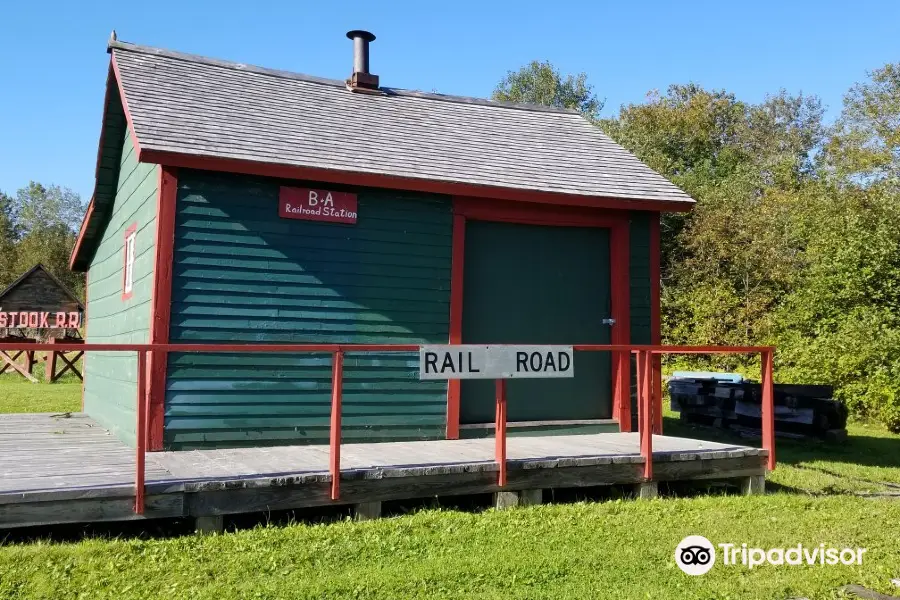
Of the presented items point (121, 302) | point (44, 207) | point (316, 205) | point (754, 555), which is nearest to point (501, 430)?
point (754, 555)

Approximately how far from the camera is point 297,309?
7.46 metres

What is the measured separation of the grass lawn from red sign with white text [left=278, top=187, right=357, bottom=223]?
3045 millimetres

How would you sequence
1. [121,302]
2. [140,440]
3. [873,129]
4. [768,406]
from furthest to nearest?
[873,129] → [121,302] → [768,406] → [140,440]

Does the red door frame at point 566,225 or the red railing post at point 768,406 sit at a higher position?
the red door frame at point 566,225

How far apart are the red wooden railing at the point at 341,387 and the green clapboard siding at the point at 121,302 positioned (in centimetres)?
101

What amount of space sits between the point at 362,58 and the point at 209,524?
21.7ft

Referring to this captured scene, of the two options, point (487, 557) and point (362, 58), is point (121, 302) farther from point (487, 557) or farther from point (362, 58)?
point (487, 557)

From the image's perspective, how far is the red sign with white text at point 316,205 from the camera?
24.4 ft

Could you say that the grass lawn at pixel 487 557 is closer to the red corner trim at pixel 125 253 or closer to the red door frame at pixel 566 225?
the red door frame at pixel 566 225

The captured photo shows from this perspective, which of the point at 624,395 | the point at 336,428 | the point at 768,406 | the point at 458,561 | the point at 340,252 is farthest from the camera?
the point at 624,395

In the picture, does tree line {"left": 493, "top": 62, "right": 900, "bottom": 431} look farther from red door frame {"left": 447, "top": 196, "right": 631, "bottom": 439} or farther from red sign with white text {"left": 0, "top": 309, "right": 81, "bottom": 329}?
red sign with white text {"left": 0, "top": 309, "right": 81, "bottom": 329}

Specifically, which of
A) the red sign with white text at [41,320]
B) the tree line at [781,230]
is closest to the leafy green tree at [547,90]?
the tree line at [781,230]

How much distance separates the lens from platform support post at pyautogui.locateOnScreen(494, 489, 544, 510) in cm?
620

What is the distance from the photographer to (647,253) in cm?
893
